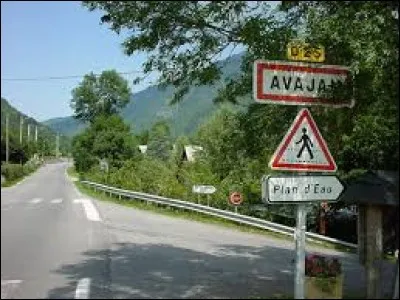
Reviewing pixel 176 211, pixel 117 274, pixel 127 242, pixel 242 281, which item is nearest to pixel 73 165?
pixel 127 242

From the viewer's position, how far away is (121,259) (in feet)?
47.0

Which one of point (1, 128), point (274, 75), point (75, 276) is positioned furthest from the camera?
point (75, 276)

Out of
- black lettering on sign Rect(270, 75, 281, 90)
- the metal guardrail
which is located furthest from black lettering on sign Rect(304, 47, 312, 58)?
the metal guardrail

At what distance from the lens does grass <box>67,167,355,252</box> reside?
20.5 metres

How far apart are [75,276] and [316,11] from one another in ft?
18.1

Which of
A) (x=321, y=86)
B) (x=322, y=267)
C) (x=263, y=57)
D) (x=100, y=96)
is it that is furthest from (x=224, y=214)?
(x=321, y=86)

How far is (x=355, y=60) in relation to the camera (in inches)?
393

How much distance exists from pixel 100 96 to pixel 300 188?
7875 mm

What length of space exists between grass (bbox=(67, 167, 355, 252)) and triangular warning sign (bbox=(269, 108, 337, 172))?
9748 millimetres

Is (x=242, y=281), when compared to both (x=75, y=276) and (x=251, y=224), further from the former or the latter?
(x=251, y=224)

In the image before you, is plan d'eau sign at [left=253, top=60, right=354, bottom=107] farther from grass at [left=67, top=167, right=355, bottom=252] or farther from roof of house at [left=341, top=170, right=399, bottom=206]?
grass at [left=67, top=167, right=355, bottom=252]

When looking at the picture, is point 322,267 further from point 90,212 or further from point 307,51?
point 90,212

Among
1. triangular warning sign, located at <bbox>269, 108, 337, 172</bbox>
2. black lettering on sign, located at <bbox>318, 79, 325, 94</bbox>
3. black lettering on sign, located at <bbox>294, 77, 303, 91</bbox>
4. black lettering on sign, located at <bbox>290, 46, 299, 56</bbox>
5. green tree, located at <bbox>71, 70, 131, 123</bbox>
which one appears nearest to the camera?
triangular warning sign, located at <bbox>269, 108, 337, 172</bbox>

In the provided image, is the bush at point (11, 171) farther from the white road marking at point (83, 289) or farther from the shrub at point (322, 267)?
the shrub at point (322, 267)
